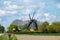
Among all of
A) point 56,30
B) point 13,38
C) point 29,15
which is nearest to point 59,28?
point 56,30

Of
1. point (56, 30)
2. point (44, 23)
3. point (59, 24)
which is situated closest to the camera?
point (56, 30)

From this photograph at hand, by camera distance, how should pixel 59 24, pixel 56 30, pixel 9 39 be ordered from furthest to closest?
1. pixel 59 24
2. pixel 56 30
3. pixel 9 39

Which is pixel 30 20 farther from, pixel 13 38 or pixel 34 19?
pixel 13 38

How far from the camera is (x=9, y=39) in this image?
2.76 metres

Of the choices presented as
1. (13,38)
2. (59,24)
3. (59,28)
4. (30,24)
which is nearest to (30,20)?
(30,24)

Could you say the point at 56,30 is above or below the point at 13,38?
below

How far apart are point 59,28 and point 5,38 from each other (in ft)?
177

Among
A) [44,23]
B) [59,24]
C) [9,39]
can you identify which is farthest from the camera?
[44,23]

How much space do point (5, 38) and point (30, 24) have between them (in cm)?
6620

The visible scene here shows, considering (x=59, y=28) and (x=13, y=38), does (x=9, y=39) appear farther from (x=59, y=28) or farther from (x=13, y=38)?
(x=59, y=28)

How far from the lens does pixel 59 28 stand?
55.9 metres

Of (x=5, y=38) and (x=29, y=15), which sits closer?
(x=5, y=38)

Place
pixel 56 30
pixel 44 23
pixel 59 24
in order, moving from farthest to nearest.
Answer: pixel 44 23
pixel 59 24
pixel 56 30

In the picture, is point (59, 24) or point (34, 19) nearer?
point (59, 24)
